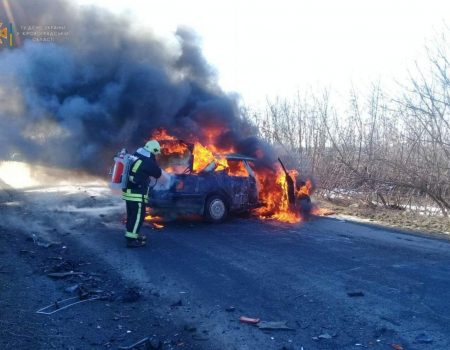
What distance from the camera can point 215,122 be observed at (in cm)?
1206

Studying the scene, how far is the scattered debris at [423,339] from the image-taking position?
3.78 metres

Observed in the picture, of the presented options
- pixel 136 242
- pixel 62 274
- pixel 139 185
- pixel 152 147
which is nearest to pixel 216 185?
pixel 152 147

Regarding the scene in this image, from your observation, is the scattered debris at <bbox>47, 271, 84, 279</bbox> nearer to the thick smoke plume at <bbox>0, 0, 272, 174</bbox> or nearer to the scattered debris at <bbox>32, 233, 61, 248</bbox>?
the scattered debris at <bbox>32, 233, 61, 248</bbox>

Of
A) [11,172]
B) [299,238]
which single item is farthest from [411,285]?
[11,172]

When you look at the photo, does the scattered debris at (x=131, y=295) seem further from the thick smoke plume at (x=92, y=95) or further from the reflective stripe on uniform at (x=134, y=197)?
the thick smoke plume at (x=92, y=95)

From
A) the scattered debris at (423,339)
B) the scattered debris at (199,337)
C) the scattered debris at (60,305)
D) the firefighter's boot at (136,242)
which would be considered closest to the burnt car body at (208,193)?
the firefighter's boot at (136,242)

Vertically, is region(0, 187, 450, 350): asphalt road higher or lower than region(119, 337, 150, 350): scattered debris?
higher

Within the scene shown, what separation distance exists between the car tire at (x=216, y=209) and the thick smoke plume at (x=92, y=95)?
2280mm

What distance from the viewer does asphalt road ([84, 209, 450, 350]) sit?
3.90 m

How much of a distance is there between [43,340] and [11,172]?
20.4 meters

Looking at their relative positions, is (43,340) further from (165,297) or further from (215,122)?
(215,122)

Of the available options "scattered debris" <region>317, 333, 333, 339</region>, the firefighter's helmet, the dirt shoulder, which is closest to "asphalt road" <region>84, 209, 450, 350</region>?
"scattered debris" <region>317, 333, 333, 339</region>

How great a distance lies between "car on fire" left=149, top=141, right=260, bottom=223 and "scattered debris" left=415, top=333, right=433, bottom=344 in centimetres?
582

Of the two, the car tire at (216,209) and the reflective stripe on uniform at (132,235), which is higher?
the car tire at (216,209)
